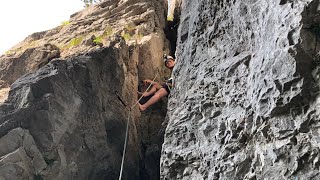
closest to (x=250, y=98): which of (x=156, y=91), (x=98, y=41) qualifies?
(x=156, y=91)

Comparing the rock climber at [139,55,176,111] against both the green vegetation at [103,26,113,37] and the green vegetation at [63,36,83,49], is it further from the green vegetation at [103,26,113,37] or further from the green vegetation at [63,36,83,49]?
the green vegetation at [63,36,83,49]

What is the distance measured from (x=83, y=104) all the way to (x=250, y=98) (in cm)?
510

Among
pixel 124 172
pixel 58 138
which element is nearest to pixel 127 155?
pixel 124 172

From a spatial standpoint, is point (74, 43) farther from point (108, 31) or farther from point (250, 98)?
point (250, 98)

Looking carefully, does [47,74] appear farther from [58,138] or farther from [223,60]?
[223,60]

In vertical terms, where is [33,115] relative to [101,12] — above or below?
below

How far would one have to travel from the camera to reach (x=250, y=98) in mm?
5379

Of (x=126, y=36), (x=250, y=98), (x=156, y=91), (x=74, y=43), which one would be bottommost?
(x=156, y=91)

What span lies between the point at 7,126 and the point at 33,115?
2.00 ft

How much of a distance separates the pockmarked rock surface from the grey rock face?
251 cm

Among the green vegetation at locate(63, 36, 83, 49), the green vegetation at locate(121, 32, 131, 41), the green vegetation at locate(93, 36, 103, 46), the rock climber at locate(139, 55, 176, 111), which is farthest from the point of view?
the green vegetation at locate(121, 32, 131, 41)

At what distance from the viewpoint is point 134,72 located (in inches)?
434

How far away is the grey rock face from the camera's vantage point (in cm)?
452

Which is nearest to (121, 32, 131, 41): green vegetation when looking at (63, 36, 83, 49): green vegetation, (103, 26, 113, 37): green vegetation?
(103, 26, 113, 37): green vegetation
